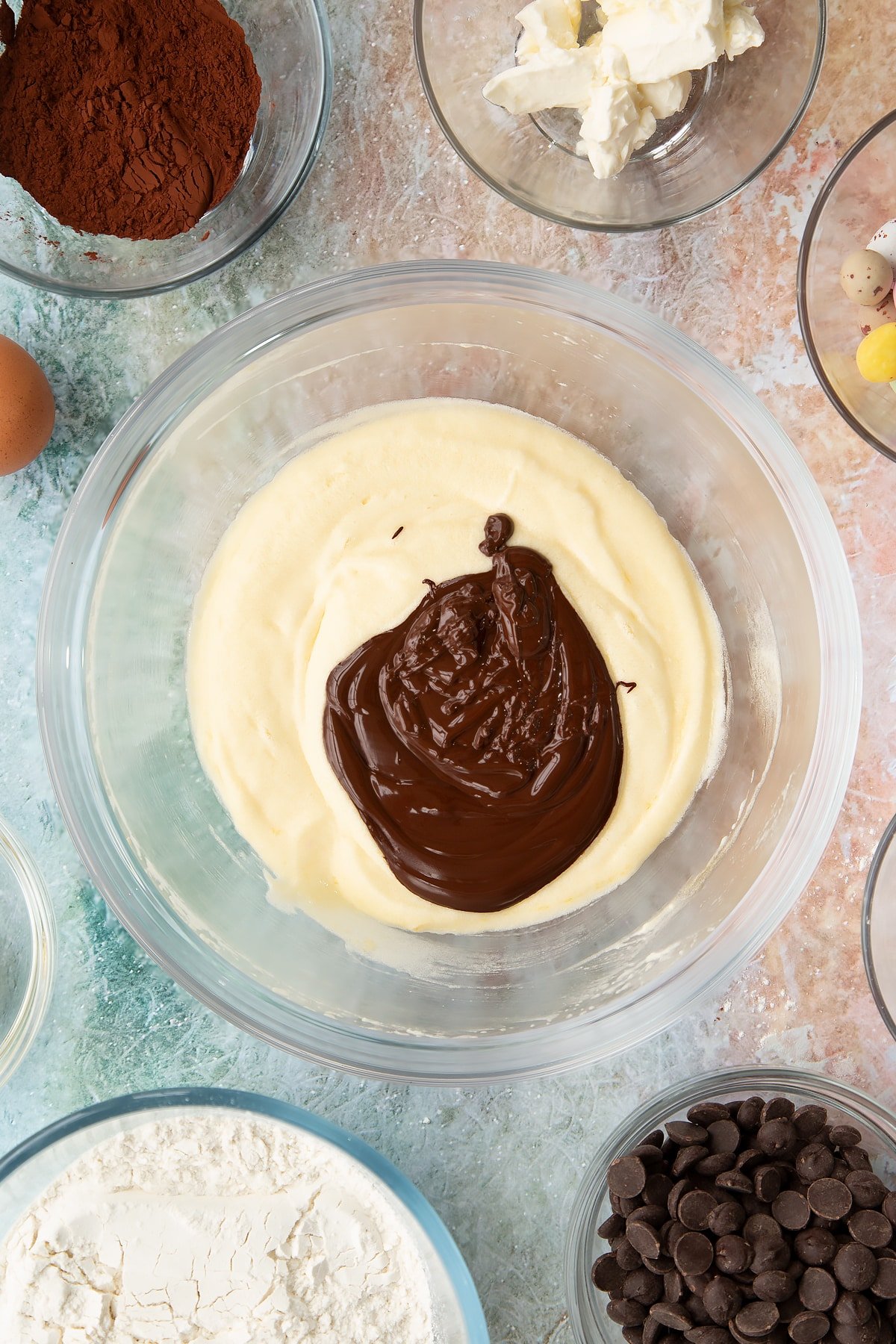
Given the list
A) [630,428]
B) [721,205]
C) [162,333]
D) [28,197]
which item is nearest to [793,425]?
[630,428]

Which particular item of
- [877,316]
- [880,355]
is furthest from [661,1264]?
[877,316]

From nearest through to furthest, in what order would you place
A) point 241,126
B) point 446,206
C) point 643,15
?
1. point 643,15
2. point 241,126
3. point 446,206

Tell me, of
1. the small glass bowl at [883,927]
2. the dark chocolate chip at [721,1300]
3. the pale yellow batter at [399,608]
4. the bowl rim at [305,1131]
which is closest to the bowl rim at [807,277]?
the pale yellow batter at [399,608]

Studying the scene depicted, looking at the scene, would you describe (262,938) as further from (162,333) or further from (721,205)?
(721,205)

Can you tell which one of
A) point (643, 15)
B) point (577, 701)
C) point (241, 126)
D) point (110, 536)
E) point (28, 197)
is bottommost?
point (577, 701)

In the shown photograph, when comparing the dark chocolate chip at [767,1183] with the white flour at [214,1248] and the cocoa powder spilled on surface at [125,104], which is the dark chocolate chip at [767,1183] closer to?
the white flour at [214,1248]
